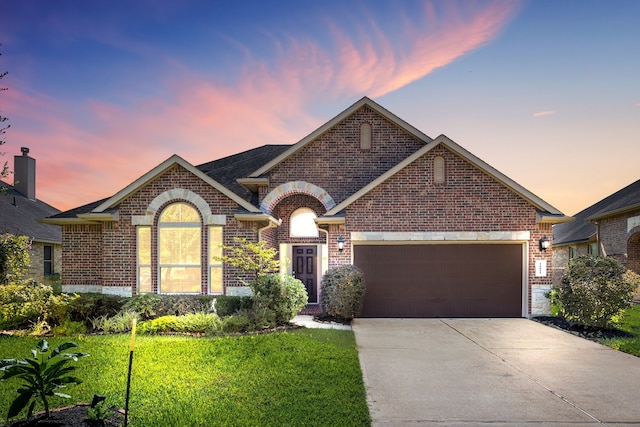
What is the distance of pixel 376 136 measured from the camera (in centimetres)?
1594

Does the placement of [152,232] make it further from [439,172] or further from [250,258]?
[439,172]

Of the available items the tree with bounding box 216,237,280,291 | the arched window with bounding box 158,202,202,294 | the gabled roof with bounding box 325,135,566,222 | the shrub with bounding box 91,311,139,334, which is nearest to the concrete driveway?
the tree with bounding box 216,237,280,291

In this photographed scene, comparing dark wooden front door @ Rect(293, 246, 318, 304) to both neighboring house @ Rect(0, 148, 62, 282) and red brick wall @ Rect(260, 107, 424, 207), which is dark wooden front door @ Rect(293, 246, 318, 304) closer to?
red brick wall @ Rect(260, 107, 424, 207)

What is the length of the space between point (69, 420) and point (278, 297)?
7.53 m

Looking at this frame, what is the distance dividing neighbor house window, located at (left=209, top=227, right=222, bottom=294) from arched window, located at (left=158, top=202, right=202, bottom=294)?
0.35 metres

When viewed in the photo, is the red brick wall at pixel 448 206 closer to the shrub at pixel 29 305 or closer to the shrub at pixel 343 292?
the shrub at pixel 343 292

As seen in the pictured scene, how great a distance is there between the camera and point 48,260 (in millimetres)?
23938

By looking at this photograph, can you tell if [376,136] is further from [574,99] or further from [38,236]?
[38,236]

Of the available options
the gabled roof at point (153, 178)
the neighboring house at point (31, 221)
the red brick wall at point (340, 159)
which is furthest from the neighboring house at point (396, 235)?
the neighboring house at point (31, 221)

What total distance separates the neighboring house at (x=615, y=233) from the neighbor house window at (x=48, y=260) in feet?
78.3

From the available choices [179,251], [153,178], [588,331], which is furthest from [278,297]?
[588,331]

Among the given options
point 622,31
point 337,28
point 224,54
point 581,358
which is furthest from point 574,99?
point 224,54

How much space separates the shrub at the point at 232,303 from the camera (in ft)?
41.5

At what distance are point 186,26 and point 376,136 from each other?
7031 millimetres
